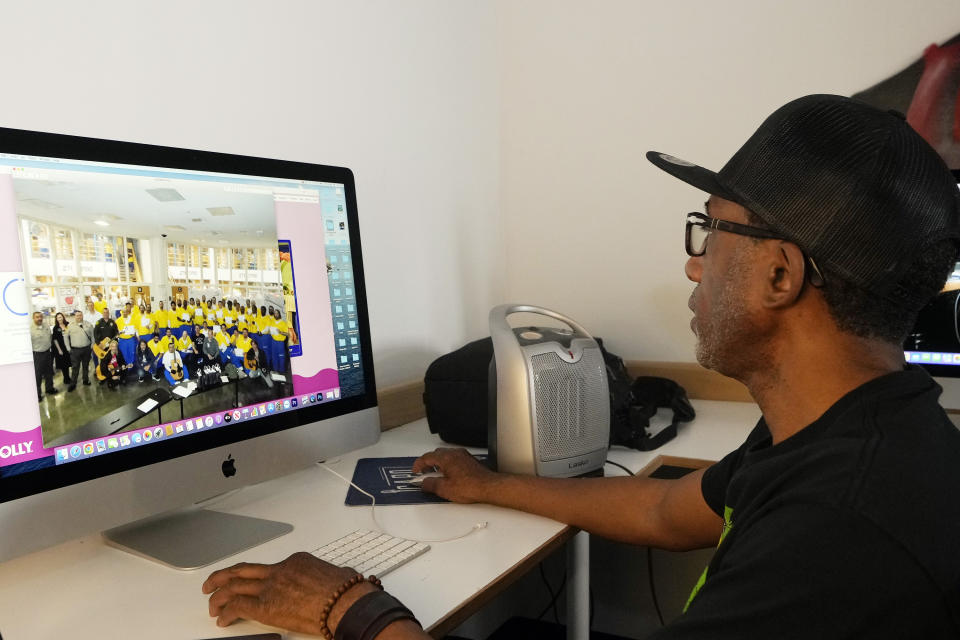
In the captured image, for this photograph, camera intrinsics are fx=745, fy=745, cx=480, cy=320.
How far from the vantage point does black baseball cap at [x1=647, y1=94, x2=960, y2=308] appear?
29.6 inches

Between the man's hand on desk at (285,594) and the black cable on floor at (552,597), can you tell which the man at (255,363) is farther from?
the black cable on floor at (552,597)

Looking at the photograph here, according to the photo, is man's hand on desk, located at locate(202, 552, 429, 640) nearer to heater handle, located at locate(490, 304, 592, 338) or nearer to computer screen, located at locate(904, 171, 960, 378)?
heater handle, located at locate(490, 304, 592, 338)

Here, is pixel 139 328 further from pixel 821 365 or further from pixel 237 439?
pixel 821 365

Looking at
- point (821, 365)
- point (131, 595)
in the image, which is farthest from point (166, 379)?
point (821, 365)

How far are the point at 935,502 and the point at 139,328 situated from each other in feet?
2.96

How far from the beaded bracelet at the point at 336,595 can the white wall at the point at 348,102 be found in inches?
32.7

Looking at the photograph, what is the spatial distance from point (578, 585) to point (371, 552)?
0.51 m

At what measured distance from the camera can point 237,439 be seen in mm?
1070

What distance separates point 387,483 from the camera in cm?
129

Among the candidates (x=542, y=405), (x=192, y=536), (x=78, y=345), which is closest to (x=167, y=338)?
(x=78, y=345)

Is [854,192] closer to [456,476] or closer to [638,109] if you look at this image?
[456,476]

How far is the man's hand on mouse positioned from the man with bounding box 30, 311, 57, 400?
58cm

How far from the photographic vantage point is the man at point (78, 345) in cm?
90

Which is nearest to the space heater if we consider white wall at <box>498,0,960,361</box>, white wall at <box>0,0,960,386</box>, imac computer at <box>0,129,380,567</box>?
imac computer at <box>0,129,380,567</box>
